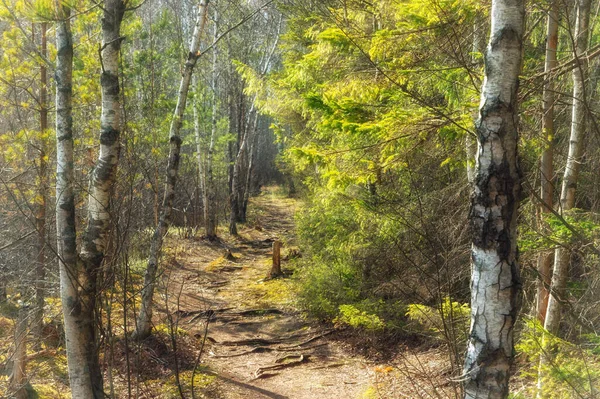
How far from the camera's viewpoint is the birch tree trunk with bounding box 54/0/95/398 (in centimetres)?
411

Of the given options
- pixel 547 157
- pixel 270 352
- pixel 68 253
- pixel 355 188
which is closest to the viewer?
pixel 68 253

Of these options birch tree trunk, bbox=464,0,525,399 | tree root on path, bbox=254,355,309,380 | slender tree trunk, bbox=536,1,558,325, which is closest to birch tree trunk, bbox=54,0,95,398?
birch tree trunk, bbox=464,0,525,399

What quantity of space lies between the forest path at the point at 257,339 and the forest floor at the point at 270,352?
0.02 meters

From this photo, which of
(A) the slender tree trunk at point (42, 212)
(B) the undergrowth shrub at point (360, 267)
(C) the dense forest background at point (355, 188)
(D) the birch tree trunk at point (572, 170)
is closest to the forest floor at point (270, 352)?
(C) the dense forest background at point (355, 188)

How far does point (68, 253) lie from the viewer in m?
4.15

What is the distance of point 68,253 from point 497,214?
349 centimetres

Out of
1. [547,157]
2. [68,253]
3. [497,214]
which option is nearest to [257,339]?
[68,253]

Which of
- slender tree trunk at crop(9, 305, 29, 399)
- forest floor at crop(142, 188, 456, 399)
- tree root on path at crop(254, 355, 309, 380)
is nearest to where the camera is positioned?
slender tree trunk at crop(9, 305, 29, 399)

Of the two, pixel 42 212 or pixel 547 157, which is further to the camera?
pixel 42 212

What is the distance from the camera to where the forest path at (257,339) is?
22.2 feet

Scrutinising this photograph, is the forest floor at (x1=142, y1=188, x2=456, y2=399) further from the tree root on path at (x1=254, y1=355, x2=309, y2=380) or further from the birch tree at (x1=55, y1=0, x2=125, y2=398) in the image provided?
the birch tree at (x1=55, y1=0, x2=125, y2=398)

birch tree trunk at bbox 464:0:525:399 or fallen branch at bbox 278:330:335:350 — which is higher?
birch tree trunk at bbox 464:0:525:399

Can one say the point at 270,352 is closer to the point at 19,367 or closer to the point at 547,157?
the point at 19,367

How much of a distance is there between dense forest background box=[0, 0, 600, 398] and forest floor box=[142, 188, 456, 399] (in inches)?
8.8
